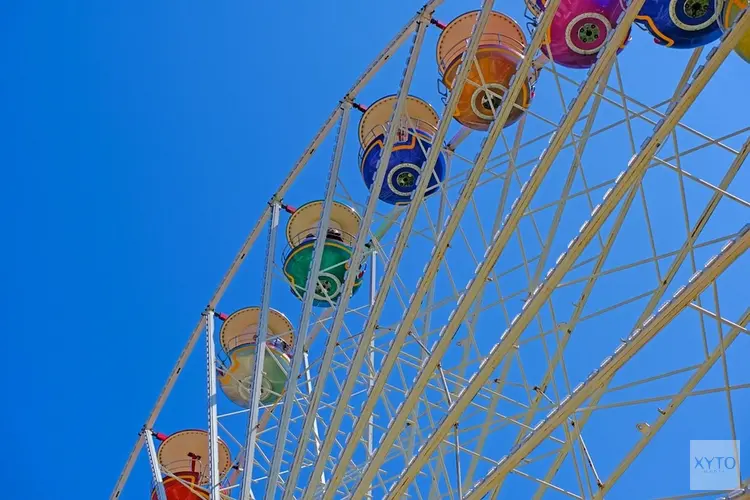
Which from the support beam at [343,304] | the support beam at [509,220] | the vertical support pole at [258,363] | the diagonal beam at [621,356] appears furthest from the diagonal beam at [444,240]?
the vertical support pole at [258,363]

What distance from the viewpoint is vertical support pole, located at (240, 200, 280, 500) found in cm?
1158

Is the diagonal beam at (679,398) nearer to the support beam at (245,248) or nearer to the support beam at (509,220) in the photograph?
the support beam at (509,220)

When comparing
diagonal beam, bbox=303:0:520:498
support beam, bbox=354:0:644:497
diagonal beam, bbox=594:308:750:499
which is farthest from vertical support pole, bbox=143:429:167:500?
diagonal beam, bbox=594:308:750:499

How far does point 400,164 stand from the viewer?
48.1 feet

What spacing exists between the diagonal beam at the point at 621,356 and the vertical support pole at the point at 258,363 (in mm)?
3147

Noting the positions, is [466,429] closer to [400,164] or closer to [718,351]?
[718,351]

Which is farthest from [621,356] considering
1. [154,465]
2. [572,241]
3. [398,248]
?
[154,465]

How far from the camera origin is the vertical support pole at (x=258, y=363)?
11578 millimetres

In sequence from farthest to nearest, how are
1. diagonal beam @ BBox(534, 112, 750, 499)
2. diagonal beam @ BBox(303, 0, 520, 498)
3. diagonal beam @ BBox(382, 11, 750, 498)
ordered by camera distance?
diagonal beam @ BBox(303, 0, 520, 498) → diagonal beam @ BBox(534, 112, 750, 499) → diagonal beam @ BBox(382, 11, 750, 498)

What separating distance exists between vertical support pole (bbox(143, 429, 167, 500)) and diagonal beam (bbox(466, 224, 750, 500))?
18.5 feet

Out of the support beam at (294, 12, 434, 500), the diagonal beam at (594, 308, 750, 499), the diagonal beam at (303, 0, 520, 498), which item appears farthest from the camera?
the support beam at (294, 12, 434, 500)

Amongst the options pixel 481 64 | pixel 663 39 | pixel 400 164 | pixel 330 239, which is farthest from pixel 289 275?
pixel 663 39

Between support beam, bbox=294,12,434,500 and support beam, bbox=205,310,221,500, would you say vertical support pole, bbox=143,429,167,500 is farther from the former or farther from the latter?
support beam, bbox=294,12,434,500

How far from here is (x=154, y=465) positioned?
1432 centimetres
